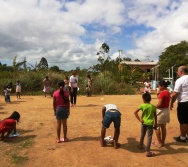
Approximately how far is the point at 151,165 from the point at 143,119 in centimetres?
101

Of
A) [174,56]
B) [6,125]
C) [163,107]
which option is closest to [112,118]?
[163,107]

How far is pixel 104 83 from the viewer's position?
20094 mm

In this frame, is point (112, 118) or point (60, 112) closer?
point (112, 118)

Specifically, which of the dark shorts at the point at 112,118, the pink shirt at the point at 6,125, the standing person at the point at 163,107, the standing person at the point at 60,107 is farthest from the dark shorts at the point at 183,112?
the pink shirt at the point at 6,125

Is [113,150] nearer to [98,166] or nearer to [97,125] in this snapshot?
[98,166]

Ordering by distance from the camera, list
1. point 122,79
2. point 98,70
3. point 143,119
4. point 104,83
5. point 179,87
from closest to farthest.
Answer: point 143,119
point 179,87
point 104,83
point 122,79
point 98,70

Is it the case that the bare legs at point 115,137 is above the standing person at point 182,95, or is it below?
below

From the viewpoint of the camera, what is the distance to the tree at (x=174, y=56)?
40.6 m

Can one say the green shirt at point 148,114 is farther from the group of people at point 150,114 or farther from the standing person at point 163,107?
the standing person at point 163,107

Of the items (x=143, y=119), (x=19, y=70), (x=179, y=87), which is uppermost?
(x=19, y=70)

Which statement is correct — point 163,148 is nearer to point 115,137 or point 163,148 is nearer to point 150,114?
point 150,114

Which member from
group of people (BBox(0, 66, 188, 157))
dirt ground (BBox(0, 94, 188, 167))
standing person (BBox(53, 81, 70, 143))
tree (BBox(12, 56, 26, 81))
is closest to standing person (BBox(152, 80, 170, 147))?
group of people (BBox(0, 66, 188, 157))

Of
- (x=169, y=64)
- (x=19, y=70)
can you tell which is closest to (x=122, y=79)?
(x=19, y=70)

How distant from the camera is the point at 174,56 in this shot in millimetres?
42531
